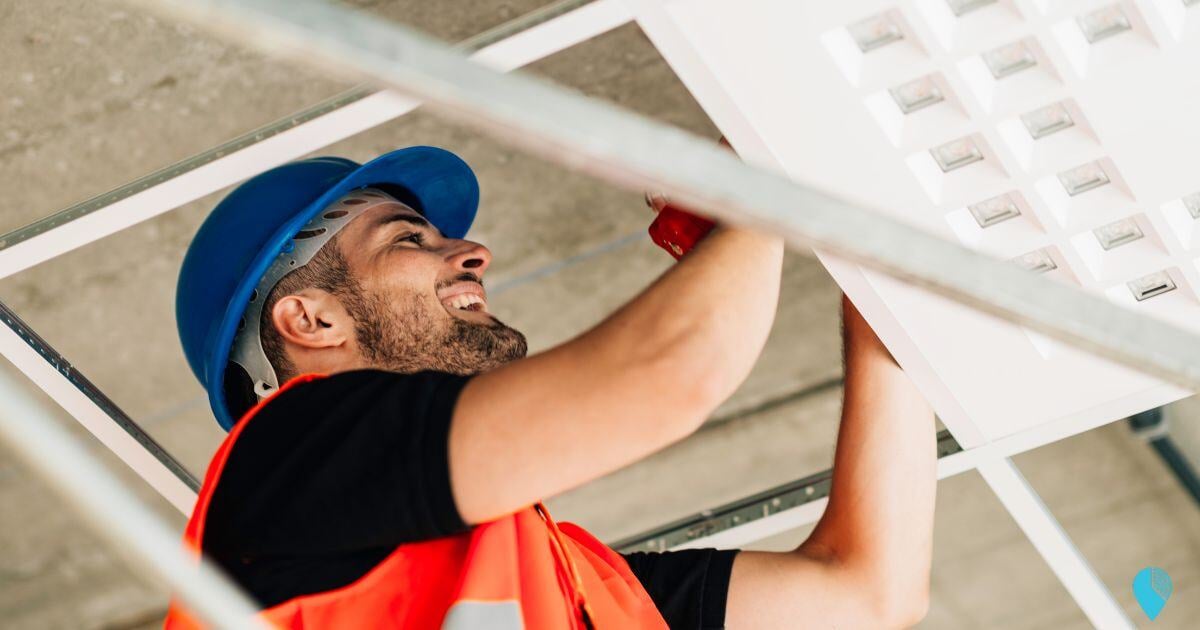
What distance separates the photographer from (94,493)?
0.82 m

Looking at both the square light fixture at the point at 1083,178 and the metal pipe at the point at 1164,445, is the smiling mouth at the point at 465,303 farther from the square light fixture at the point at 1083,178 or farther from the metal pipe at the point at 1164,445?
the metal pipe at the point at 1164,445

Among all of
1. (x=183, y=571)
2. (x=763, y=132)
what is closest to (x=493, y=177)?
(x=763, y=132)

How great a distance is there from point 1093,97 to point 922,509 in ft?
2.64

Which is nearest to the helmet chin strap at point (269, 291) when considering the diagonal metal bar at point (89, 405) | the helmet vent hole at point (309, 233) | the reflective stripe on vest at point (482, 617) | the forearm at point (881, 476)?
the helmet vent hole at point (309, 233)

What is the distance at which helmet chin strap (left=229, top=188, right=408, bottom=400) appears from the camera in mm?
2160

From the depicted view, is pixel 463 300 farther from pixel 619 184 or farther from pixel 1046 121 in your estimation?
pixel 619 184

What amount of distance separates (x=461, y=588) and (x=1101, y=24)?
1018 millimetres

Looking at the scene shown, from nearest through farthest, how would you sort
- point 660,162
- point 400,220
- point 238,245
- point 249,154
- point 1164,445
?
point 660,162
point 249,154
point 238,245
point 400,220
point 1164,445

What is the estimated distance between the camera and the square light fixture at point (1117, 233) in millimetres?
1700

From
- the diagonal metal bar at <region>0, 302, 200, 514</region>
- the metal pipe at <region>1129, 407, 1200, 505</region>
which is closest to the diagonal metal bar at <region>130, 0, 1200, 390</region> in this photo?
the diagonal metal bar at <region>0, 302, 200, 514</region>

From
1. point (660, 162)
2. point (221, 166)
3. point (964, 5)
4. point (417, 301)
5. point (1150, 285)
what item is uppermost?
point (221, 166)

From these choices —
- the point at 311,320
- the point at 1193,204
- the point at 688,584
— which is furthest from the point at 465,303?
the point at 1193,204

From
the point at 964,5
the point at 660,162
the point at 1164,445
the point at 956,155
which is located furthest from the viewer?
the point at 1164,445

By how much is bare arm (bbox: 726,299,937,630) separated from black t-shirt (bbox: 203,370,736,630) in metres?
0.73
